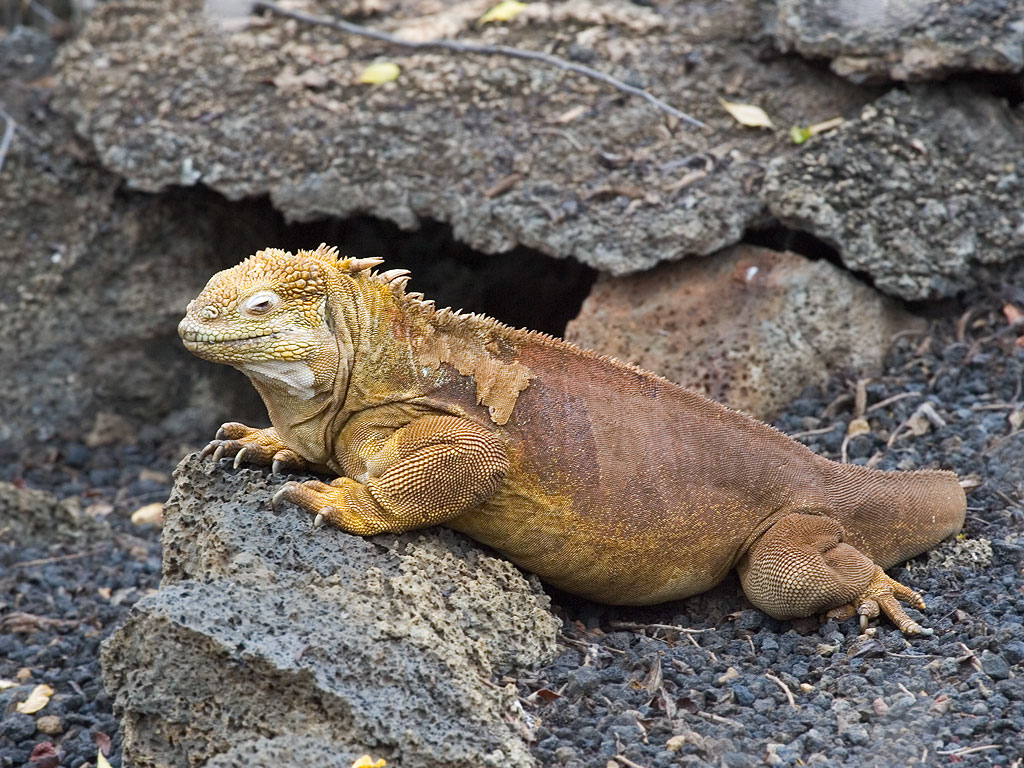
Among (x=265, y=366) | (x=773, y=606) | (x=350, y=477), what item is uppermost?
(x=265, y=366)

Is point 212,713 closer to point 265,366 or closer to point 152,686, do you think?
point 152,686

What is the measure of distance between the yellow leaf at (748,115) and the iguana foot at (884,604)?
11.3ft

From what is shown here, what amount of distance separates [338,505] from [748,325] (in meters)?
3.44

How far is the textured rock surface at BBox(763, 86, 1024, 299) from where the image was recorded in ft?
24.5

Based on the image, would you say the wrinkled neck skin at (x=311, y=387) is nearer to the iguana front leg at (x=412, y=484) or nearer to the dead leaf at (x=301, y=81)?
the iguana front leg at (x=412, y=484)

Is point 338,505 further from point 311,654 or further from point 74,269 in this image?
point 74,269

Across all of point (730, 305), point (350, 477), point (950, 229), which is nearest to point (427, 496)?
point (350, 477)

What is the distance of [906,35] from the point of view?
7578mm

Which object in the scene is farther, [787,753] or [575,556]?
[575,556]

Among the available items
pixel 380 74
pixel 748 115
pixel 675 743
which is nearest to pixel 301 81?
pixel 380 74

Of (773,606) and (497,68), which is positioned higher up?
(497,68)

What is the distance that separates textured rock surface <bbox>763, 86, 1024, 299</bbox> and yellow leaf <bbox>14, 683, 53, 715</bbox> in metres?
4.82

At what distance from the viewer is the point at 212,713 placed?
437 centimetres

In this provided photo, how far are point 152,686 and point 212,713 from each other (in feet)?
0.77
